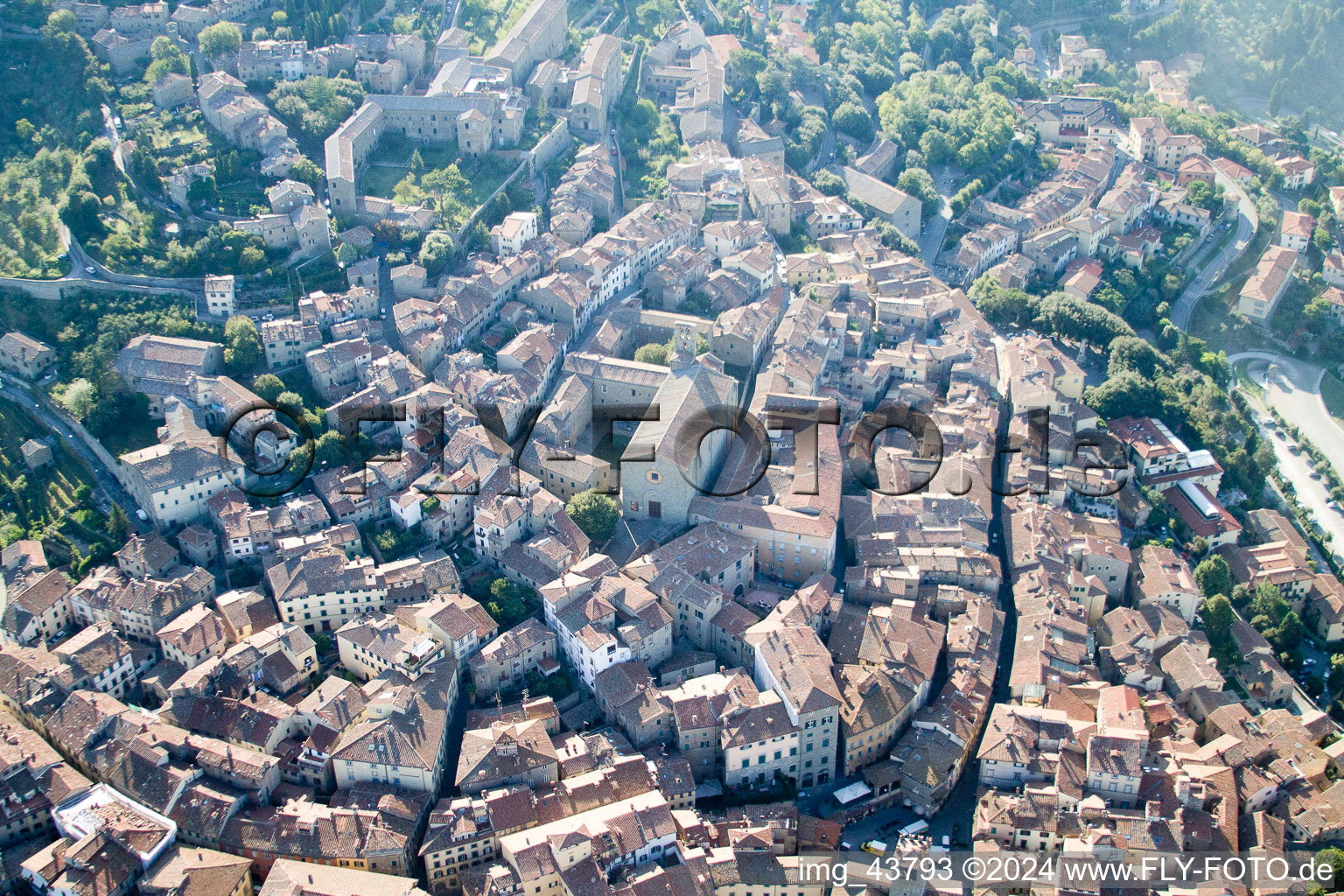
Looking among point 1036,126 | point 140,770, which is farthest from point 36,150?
point 1036,126

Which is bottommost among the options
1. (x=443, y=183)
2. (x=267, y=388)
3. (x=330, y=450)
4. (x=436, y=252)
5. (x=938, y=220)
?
(x=330, y=450)

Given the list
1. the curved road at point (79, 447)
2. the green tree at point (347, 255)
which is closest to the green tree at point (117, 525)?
the curved road at point (79, 447)

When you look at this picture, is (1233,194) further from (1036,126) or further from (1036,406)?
(1036,406)

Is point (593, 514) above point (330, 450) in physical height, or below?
below

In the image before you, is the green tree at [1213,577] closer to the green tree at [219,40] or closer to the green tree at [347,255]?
the green tree at [347,255]

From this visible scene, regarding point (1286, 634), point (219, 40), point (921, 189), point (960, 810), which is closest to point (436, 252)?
point (219, 40)

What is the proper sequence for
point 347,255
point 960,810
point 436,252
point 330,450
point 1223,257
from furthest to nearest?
point 1223,257 → point 436,252 → point 347,255 → point 330,450 → point 960,810

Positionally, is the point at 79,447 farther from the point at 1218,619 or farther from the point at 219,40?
the point at 1218,619
